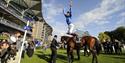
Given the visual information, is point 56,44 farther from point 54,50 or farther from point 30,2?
point 30,2

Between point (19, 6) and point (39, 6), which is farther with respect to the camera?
point (39, 6)

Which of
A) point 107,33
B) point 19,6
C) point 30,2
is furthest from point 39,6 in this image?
point 107,33

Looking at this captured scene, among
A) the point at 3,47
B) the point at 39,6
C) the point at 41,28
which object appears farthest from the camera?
the point at 41,28

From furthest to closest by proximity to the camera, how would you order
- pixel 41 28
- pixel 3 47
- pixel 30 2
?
pixel 41 28, pixel 30 2, pixel 3 47

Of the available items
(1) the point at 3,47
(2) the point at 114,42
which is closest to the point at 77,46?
(1) the point at 3,47

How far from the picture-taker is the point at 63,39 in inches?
771

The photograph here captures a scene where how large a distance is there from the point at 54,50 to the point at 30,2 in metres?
79.5

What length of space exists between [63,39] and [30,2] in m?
78.1

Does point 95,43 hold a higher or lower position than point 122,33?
lower

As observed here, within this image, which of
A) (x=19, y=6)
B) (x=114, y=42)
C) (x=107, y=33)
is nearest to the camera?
(x=114, y=42)

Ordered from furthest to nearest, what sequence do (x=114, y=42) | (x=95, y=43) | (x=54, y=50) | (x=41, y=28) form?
1. (x=41, y=28)
2. (x=114, y=42)
3. (x=95, y=43)
4. (x=54, y=50)

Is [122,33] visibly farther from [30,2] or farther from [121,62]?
[121,62]

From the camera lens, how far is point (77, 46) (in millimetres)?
19609

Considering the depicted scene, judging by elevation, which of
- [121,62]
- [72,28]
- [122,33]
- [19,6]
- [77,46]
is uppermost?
[19,6]
